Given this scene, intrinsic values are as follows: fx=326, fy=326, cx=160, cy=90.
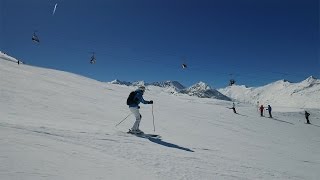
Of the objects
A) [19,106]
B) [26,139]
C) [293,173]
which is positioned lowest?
[293,173]

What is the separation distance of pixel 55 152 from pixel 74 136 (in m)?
2.60

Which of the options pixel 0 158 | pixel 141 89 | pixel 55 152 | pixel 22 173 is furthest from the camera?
pixel 141 89

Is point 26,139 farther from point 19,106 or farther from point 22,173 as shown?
point 19,106

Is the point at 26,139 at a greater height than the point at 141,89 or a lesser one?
lesser

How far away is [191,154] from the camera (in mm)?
11781

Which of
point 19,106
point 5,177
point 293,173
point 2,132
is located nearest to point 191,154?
point 293,173

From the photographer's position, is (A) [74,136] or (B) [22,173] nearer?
(B) [22,173]

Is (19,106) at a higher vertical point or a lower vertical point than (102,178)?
higher

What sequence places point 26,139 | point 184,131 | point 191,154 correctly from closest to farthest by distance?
1. point 26,139
2. point 191,154
3. point 184,131

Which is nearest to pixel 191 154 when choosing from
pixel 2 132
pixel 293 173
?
pixel 293 173

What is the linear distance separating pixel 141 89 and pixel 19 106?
7.11 m

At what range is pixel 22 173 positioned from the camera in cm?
627

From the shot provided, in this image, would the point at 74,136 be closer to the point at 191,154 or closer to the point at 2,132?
the point at 2,132

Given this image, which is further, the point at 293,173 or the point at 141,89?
the point at 141,89
